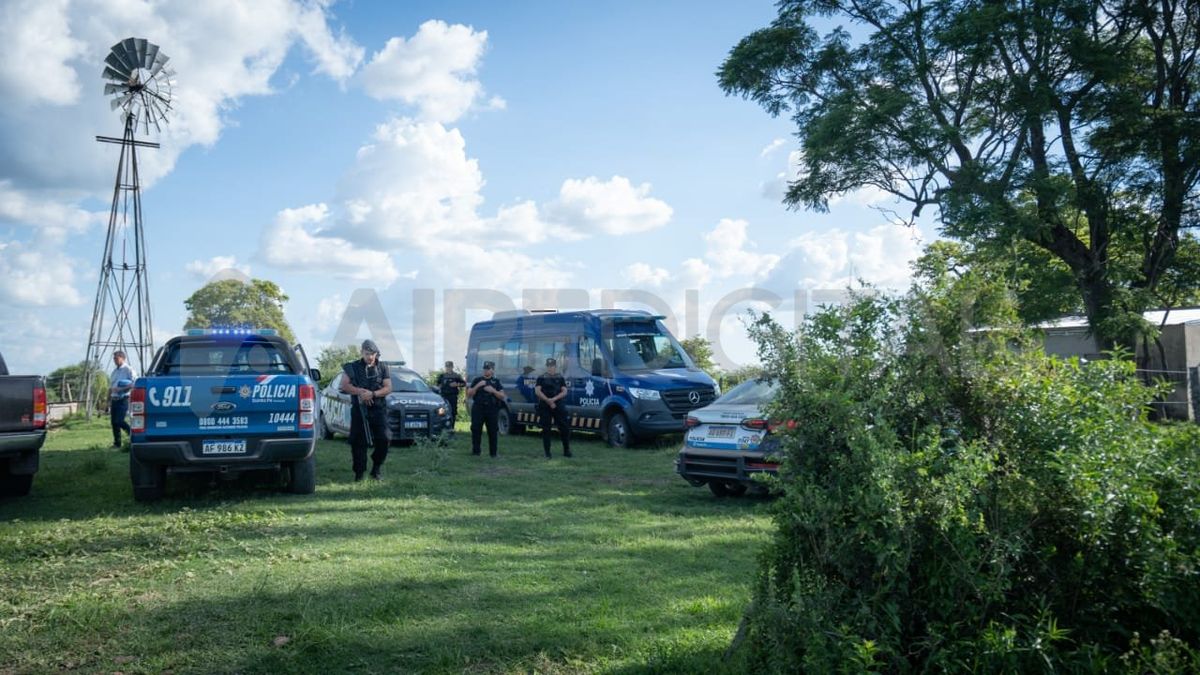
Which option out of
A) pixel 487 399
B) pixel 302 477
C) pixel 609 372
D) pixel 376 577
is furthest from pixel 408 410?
pixel 376 577

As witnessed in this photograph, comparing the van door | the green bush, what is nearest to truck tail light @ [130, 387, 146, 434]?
the green bush

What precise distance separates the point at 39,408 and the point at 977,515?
10.1 m

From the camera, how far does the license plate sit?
927 cm

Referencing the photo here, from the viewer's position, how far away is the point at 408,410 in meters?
16.2

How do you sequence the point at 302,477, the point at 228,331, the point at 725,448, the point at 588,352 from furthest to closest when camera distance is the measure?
the point at 588,352 < the point at 228,331 < the point at 302,477 < the point at 725,448

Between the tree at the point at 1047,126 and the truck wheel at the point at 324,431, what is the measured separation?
13.3 m

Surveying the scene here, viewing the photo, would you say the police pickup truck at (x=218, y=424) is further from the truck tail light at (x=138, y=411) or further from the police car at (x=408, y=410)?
the police car at (x=408, y=410)

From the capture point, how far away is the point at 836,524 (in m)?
3.41

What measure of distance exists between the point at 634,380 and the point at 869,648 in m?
13.5

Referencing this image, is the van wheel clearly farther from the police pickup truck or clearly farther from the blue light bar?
the blue light bar

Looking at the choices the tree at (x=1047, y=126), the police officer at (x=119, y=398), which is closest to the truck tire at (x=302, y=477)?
the police officer at (x=119, y=398)

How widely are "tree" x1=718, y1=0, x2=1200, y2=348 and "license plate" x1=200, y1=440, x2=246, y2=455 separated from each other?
16.0 meters

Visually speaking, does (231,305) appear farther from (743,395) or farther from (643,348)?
(743,395)

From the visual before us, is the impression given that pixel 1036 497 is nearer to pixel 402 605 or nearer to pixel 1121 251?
pixel 402 605
